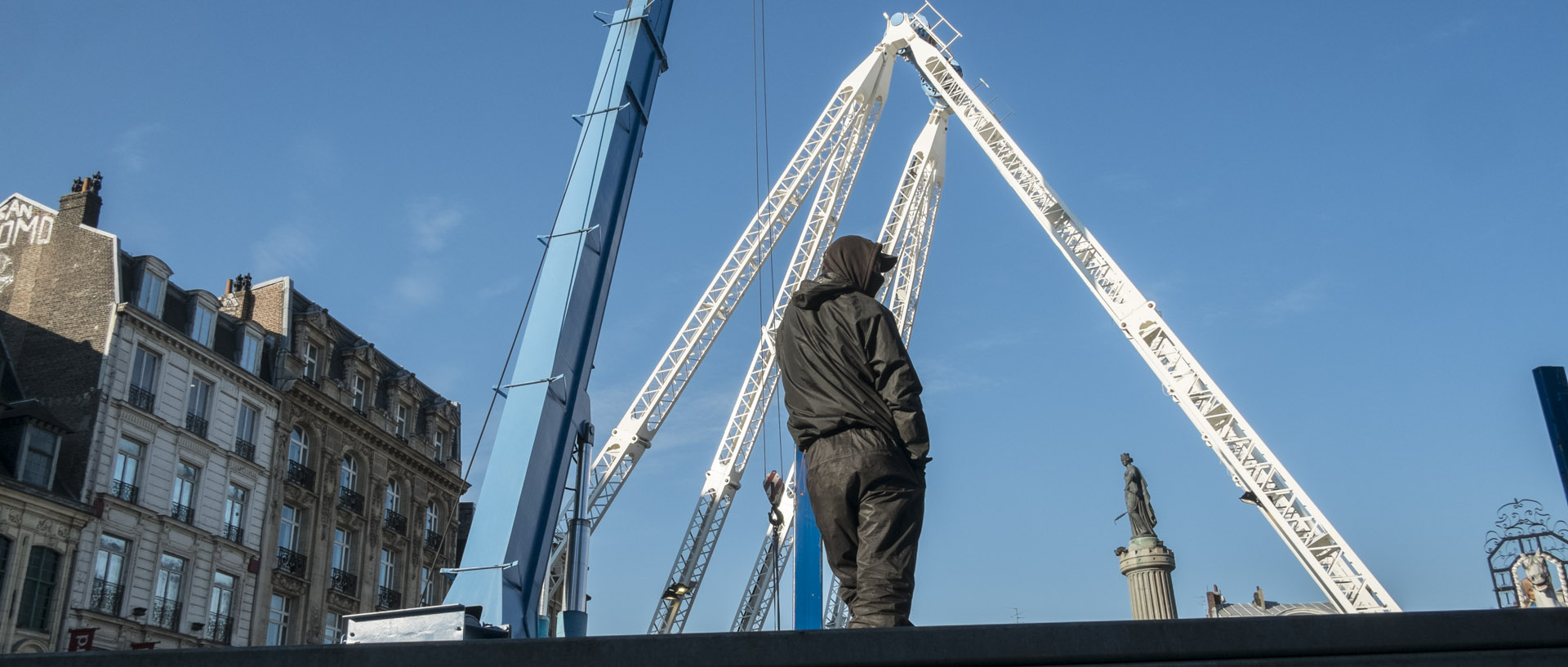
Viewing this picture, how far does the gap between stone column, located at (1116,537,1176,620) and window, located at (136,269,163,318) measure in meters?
22.1

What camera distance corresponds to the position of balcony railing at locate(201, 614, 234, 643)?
27.9 meters

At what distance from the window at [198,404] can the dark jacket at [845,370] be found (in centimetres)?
2668

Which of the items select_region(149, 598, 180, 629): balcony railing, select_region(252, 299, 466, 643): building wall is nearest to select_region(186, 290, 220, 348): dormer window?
select_region(252, 299, 466, 643): building wall

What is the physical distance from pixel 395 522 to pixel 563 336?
985 inches

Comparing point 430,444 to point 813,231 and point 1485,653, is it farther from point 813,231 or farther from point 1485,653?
point 1485,653

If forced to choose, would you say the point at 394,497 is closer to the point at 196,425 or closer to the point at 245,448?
the point at 245,448

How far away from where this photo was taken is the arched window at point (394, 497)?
118 feet

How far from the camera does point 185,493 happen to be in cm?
2811

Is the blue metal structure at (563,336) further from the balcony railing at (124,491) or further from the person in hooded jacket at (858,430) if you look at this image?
the balcony railing at (124,491)

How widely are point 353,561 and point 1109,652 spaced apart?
108 ft

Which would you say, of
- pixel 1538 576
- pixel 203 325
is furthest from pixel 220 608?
pixel 1538 576

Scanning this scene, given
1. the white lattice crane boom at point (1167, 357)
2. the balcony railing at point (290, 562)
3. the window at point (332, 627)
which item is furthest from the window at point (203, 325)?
the white lattice crane boom at point (1167, 357)

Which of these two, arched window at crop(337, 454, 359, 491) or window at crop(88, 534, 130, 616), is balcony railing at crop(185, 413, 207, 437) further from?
arched window at crop(337, 454, 359, 491)

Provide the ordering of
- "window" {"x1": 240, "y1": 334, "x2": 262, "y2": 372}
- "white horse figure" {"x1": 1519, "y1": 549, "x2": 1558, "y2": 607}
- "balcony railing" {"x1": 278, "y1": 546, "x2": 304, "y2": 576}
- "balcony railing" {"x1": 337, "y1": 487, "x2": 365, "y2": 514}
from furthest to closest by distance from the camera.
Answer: "balcony railing" {"x1": 337, "y1": 487, "x2": 365, "y2": 514} < "window" {"x1": 240, "y1": 334, "x2": 262, "y2": 372} < "balcony railing" {"x1": 278, "y1": 546, "x2": 304, "y2": 576} < "white horse figure" {"x1": 1519, "y1": 549, "x2": 1558, "y2": 607}
